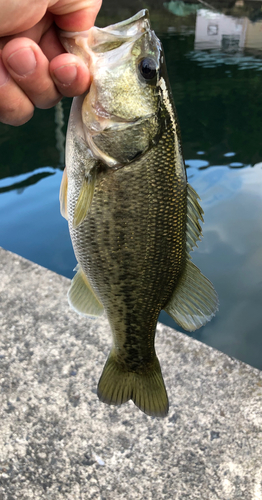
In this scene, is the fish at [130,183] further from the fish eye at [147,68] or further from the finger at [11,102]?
the finger at [11,102]

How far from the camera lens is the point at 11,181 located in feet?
A: 20.1

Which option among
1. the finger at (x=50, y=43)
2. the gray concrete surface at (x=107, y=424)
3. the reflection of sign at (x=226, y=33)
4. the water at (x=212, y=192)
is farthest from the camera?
the reflection of sign at (x=226, y=33)

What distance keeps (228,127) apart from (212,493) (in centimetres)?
792

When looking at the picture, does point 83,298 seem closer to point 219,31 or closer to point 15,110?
point 15,110

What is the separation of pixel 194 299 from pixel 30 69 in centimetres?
105

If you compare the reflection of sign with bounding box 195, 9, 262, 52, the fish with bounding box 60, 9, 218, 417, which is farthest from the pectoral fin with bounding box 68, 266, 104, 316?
the reflection of sign with bounding box 195, 9, 262, 52

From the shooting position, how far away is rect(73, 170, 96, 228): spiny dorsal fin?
139 cm

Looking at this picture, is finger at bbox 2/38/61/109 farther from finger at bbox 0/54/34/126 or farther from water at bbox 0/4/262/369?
water at bbox 0/4/262/369

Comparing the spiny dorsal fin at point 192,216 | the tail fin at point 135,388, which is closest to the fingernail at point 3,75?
the spiny dorsal fin at point 192,216

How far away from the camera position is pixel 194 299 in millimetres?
1644

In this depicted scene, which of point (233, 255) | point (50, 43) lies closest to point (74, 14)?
point (50, 43)

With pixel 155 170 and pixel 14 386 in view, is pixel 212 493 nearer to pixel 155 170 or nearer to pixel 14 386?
pixel 14 386

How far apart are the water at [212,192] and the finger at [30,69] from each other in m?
2.83

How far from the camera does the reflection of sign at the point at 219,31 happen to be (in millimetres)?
14617
